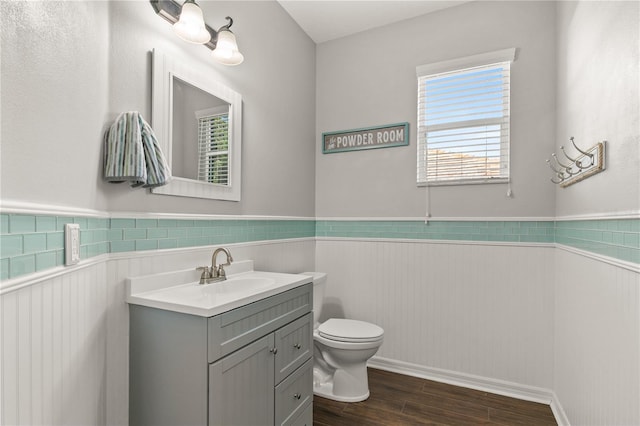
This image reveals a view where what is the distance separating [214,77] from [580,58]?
1.92m

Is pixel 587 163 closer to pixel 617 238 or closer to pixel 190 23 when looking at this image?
pixel 617 238

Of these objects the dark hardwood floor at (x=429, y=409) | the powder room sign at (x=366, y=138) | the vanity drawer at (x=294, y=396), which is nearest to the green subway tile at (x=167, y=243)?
the vanity drawer at (x=294, y=396)

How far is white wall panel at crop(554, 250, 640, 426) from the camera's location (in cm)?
108

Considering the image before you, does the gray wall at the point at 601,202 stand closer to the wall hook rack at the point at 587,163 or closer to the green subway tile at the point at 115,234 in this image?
the wall hook rack at the point at 587,163

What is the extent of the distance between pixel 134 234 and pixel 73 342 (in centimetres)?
46

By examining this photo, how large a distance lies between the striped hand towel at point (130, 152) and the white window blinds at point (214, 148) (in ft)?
1.44

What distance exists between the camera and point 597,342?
138 centimetres

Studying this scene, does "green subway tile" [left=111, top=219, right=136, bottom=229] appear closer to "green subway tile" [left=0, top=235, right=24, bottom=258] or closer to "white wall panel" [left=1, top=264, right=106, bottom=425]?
"white wall panel" [left=1, top=264, right=106, bottom=425]

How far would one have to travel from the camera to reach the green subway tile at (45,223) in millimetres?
938

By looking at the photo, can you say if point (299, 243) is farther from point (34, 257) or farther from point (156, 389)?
point (34, 257)

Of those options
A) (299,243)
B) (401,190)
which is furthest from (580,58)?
(299,243)

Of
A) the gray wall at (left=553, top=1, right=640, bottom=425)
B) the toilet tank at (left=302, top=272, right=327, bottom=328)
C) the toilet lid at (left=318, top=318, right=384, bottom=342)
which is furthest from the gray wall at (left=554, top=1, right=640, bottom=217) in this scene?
the toilet tank at (left=302, top=272, right=327, bottom=328)

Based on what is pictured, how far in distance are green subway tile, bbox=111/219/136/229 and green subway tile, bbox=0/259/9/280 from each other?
0.53 metres

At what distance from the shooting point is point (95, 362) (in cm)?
125
